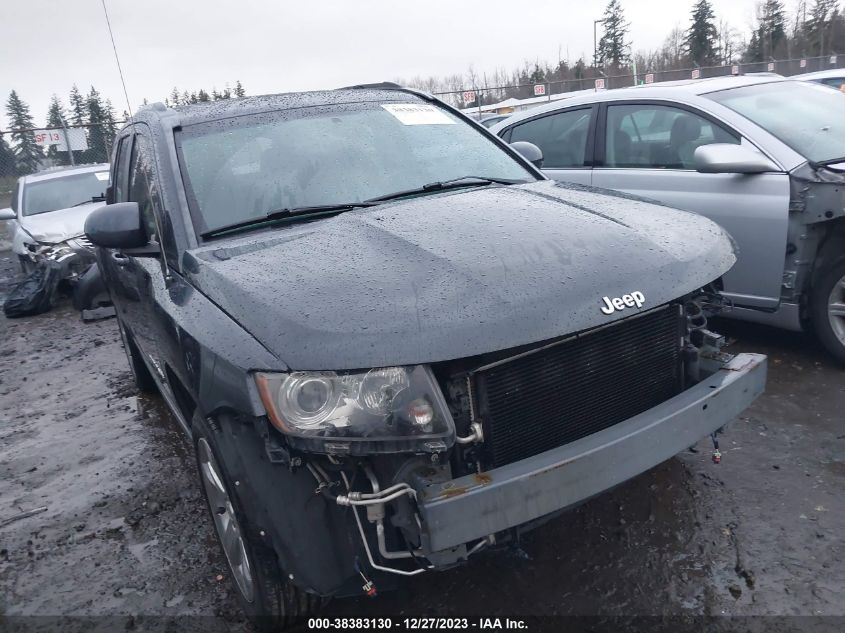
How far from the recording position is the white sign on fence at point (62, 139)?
1908 centimetres

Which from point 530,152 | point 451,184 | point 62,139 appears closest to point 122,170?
point 451,184

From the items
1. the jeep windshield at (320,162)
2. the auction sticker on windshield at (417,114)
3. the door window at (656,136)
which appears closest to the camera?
the jeep windshield at (320,162)

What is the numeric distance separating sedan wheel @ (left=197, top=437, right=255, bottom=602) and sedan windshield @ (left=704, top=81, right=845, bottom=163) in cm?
378

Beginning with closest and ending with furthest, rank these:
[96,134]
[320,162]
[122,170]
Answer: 1. [320,162]
2. [122,170]
3. [96,134]

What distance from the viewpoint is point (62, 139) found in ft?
63.2

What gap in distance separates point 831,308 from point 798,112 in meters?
1.43

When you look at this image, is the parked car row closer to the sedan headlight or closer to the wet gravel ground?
the sedan headlight

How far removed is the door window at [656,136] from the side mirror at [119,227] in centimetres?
361

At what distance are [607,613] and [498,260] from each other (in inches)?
51.3

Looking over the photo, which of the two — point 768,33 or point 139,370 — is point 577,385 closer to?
point 139,370

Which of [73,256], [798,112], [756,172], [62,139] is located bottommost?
[73,256]

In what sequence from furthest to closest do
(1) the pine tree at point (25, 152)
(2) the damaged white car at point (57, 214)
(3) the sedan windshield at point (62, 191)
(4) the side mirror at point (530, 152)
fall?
(1) the pine tree at point (25, 152) → (3) the sedan windshield at point (62, 191) → (2) the damaged white car at point (57, 214) → (4) the side mirror at point (530, 152)

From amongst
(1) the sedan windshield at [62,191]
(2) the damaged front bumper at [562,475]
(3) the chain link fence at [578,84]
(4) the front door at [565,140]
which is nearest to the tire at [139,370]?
(4) the front door at [565,140]

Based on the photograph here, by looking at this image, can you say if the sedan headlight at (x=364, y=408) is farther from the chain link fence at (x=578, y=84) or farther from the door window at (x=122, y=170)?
the chain link fence at (x=578, y=84)
